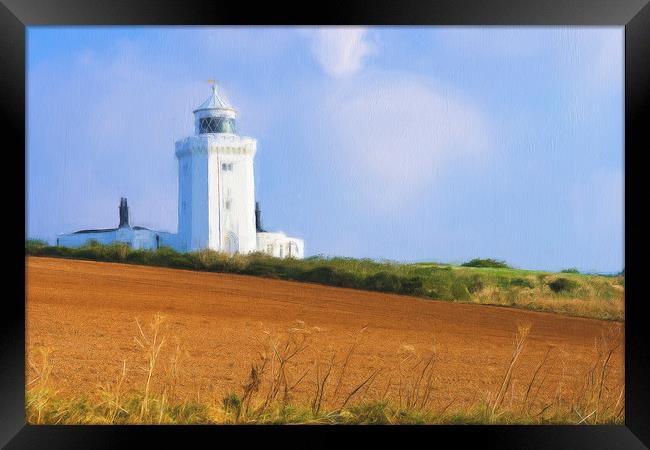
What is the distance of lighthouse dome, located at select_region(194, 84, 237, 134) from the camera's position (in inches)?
301

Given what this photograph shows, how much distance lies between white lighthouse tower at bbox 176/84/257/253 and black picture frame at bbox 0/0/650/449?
19.0 ft

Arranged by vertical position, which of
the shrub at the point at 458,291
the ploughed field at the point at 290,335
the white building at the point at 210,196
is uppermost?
the white building at the point at 210,196

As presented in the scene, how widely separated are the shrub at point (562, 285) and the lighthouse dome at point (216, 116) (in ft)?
15.5

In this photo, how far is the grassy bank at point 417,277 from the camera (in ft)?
25.4

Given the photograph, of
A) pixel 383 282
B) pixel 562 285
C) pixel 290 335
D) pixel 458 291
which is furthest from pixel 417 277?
pixel 290 335

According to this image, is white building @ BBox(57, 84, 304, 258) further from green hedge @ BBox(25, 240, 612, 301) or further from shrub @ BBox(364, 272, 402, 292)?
shrub @ BBox(364, 272, 402, 292)

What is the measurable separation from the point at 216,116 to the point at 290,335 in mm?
6459

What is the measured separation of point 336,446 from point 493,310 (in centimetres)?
557

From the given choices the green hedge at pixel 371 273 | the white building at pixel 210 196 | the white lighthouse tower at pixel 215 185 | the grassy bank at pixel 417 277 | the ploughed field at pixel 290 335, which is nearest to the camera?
the ploughed field at pixel 290 335

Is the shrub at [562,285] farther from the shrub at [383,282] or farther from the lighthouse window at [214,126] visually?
the lighthouse window at [214,126]

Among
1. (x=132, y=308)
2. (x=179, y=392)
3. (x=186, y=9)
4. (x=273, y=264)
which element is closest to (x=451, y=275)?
(x=273, y=264)

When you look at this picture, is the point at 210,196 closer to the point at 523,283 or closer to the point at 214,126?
the point at 214,126

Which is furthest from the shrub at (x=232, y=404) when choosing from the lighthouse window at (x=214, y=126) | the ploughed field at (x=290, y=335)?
the lighthouse window at (x=214, y=126)

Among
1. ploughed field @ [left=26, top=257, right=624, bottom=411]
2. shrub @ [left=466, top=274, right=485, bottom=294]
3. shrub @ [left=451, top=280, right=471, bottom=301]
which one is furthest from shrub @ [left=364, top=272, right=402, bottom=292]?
shrub @ [left=466, top=274, right=485, bottom=294]
